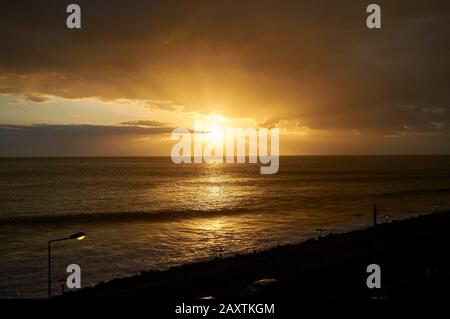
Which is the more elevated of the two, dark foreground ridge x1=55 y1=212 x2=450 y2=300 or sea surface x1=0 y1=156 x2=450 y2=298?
dark foreground ridge x1=55 y1=212 x2=450 y2=300

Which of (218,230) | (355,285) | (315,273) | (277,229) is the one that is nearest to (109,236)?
(218,230)

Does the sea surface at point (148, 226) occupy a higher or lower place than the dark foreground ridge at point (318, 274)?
lower

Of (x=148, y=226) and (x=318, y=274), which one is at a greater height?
(x=318, y=274)

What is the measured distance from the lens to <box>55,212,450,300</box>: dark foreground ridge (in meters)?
19.2

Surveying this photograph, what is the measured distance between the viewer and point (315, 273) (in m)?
22.5

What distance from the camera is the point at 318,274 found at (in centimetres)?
2238

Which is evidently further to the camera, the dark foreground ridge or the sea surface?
the sea surface

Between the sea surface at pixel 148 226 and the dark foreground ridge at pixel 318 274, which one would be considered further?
the sea surface at pixel 148 226

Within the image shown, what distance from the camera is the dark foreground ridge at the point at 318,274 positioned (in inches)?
755

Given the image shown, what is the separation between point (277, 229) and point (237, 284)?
23.7m

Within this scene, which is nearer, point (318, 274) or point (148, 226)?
point (318, 274)
